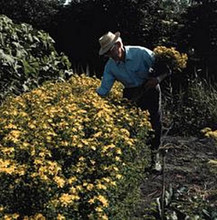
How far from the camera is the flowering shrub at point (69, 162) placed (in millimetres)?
3141

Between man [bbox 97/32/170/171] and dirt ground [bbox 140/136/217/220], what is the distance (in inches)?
10.6

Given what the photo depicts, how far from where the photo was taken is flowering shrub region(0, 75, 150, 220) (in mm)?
3141

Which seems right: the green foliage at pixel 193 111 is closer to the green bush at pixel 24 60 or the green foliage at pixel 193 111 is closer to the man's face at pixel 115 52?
the green bush at pixel 24 60

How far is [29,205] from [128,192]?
1.11 m

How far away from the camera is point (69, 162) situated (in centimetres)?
380

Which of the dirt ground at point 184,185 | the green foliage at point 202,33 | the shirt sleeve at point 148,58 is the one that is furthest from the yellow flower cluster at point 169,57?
the green foliage at point 202,33

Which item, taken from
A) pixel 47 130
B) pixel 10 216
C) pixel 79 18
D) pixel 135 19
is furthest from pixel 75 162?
pixel 79 18

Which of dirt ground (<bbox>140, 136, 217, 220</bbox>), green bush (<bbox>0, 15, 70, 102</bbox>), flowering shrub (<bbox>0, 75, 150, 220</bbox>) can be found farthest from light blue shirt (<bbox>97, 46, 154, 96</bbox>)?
green bush (<bbox>0, 15, 70, 102</bbox>)

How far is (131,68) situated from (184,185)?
120cm

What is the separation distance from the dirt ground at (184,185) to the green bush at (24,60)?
2009 millimetres

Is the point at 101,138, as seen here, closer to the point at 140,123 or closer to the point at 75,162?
the point at 75,162

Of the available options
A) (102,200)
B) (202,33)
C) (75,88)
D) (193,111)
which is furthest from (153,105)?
(202,33)

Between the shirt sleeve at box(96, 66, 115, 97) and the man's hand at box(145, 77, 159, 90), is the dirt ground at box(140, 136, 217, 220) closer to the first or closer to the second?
the man's hand at box(145, 77, 159, 90)

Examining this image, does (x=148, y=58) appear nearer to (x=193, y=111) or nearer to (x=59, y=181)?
(x=59, y=181)
